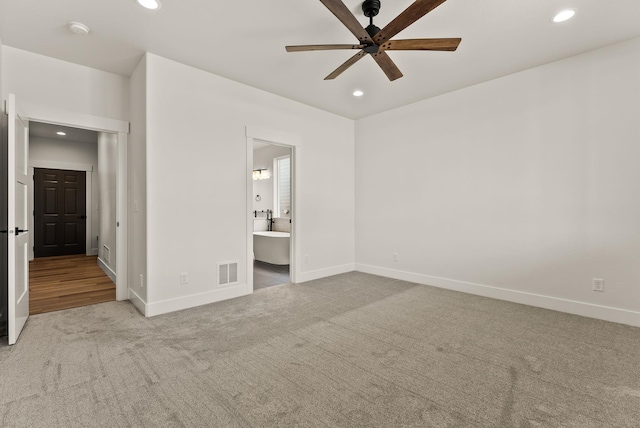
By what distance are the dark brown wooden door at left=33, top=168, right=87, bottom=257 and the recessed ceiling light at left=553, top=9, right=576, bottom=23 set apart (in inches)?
358

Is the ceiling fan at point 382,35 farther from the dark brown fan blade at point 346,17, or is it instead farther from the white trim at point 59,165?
the white trim at point 59,165

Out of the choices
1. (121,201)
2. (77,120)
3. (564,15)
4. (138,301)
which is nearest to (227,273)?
(138,301)

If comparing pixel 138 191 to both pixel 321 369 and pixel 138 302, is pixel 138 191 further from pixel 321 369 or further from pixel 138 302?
pixel 321 369

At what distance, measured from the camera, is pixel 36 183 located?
268 inches

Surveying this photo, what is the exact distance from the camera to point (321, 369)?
7.04 ft

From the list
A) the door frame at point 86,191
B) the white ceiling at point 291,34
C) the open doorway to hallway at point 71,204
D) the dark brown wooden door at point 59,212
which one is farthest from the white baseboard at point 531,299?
the dark brown wooden door at point 59,212

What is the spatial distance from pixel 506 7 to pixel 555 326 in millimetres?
2903

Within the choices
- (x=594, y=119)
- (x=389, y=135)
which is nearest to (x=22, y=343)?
(x=389, y=135)

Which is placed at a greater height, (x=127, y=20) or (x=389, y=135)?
(x=127, y=20)

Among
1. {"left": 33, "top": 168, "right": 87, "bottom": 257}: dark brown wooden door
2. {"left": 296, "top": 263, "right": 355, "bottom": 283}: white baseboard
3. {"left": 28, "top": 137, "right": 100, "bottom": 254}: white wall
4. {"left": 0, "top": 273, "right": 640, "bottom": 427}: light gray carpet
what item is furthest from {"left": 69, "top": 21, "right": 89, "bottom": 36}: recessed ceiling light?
{"left": 33, "top": 168, "right": 87, "bottom": 257}: dark brown wooden door

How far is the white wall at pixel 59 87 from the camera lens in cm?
310

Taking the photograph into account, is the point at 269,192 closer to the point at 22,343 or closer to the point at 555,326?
the point at 22,343

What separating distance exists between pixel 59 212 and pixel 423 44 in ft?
27.9

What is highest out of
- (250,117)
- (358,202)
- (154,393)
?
(250,117)
